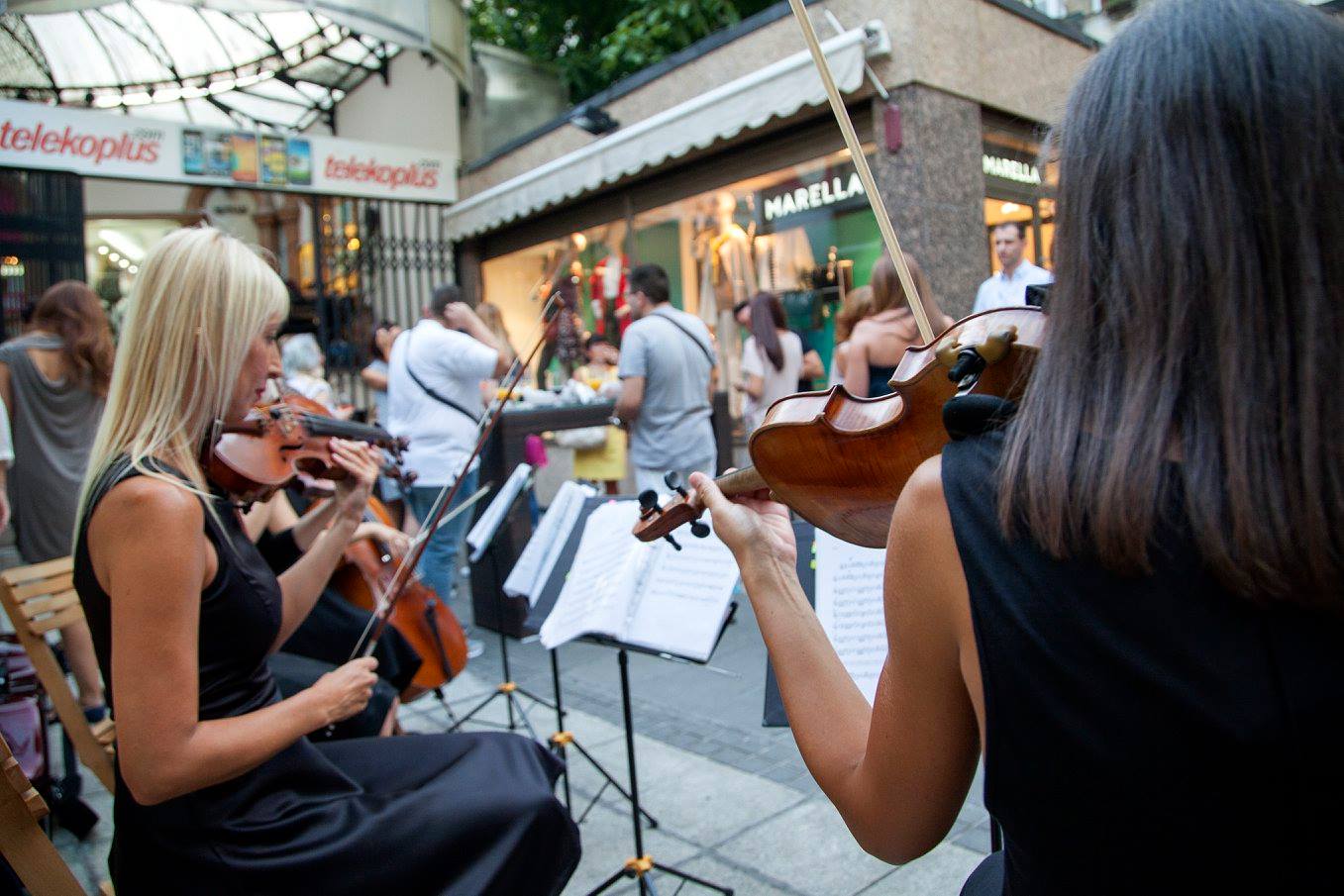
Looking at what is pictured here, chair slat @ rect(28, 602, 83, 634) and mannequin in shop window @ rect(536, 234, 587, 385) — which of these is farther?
mannequin in shop window @ rect(536, 234, 587, 385)

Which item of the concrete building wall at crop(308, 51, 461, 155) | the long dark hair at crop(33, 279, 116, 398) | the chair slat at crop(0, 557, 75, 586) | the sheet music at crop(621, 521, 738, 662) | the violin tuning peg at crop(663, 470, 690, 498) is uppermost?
the concrete building wall at crop(308, 51, 461, 155)

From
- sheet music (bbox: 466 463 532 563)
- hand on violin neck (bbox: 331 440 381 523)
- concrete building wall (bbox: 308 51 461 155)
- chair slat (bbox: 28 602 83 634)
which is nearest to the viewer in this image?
hand on violin neck (bbox: 331 440 381 523)

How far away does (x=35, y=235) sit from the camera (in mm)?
7473

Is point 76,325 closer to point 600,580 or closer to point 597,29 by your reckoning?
point 600,580

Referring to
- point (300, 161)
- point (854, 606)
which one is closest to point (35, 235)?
point (300, 161)

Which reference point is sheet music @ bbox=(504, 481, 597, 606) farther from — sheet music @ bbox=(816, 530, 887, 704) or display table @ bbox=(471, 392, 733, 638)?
display table @ bbox=(471, 392, 733, 638)

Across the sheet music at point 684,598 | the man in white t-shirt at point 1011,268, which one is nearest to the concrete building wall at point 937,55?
the man in white t-shirt at point 1011,268

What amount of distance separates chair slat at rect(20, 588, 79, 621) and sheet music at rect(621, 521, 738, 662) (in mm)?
1731

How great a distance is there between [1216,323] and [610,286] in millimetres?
8312

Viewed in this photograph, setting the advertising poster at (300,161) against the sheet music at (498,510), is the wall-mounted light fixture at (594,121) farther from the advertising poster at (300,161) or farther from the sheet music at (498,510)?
the sheet music at (498,510)

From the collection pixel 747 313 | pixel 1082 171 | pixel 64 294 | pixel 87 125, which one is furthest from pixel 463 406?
pixel 87 125

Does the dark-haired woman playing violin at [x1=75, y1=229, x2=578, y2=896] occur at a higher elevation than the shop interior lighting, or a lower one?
lower

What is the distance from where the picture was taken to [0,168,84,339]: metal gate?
742cm

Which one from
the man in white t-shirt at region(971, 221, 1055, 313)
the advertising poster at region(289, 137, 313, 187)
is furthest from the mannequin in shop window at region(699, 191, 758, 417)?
the advertising poster at region(289, 137, 313, 187)
